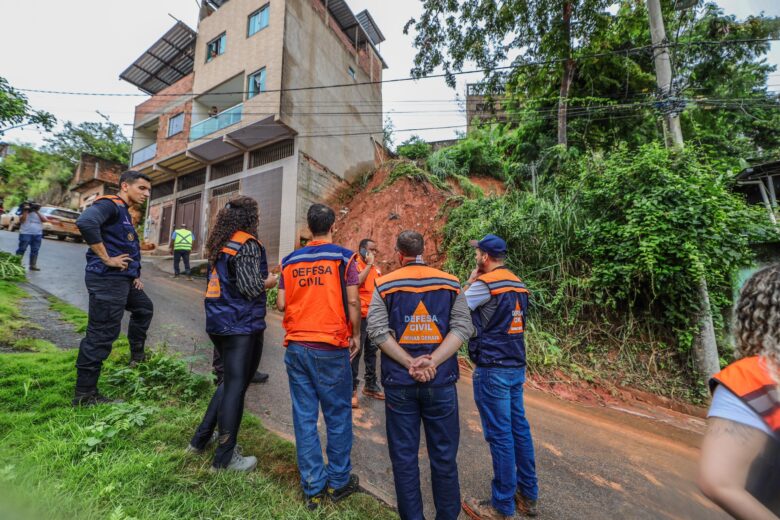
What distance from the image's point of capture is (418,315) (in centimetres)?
208

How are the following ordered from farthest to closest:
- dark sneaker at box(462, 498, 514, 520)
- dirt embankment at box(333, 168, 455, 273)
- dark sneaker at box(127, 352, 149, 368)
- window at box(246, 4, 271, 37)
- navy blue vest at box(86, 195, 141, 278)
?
1. window at box(246, 4, 271, 37)
2. dirt embankment at box(333, 168, 455, 273)
3. dark sneaker at box(127, 352, 149, 368)
4. navy blue vest at box(86, 195, 141, 278)
5. dark sneaker at box(462, 498, 514, 520)

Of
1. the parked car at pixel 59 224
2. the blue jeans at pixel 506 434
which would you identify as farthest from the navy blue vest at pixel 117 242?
the parked car at pixel 59 224

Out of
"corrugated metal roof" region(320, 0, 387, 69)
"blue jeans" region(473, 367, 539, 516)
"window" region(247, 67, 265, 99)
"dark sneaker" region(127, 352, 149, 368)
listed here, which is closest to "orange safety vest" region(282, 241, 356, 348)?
"blue jeans" region(473, 367, 539, 516)

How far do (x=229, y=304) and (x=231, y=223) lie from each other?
0.61 metres

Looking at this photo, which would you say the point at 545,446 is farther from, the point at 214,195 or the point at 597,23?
the point at 214,195

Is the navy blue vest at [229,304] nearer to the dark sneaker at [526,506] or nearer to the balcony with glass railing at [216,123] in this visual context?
the dark sneaker at [526,506]

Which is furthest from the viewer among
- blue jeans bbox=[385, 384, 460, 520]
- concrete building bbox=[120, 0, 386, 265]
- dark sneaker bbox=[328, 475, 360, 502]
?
concrete building bbox=[120, 0, 386, 265]

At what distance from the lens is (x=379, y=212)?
37.7 ft

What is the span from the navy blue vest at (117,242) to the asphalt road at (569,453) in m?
1.11

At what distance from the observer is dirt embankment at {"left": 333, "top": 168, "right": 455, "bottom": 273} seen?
10.1 m

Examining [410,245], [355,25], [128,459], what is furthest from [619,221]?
[355,25]

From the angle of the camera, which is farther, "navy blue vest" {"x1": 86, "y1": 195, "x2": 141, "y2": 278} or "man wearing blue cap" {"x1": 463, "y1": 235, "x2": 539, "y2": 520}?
"navy blue vest" {"x1": 86, "y1": 195, "x2": 141, "y2": 278}

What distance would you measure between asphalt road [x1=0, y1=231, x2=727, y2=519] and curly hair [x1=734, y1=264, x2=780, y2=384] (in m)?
2.07

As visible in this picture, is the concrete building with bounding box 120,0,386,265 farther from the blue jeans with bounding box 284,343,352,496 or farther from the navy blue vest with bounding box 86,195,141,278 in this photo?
the blue jeans with bounding box 284,343,352,496
